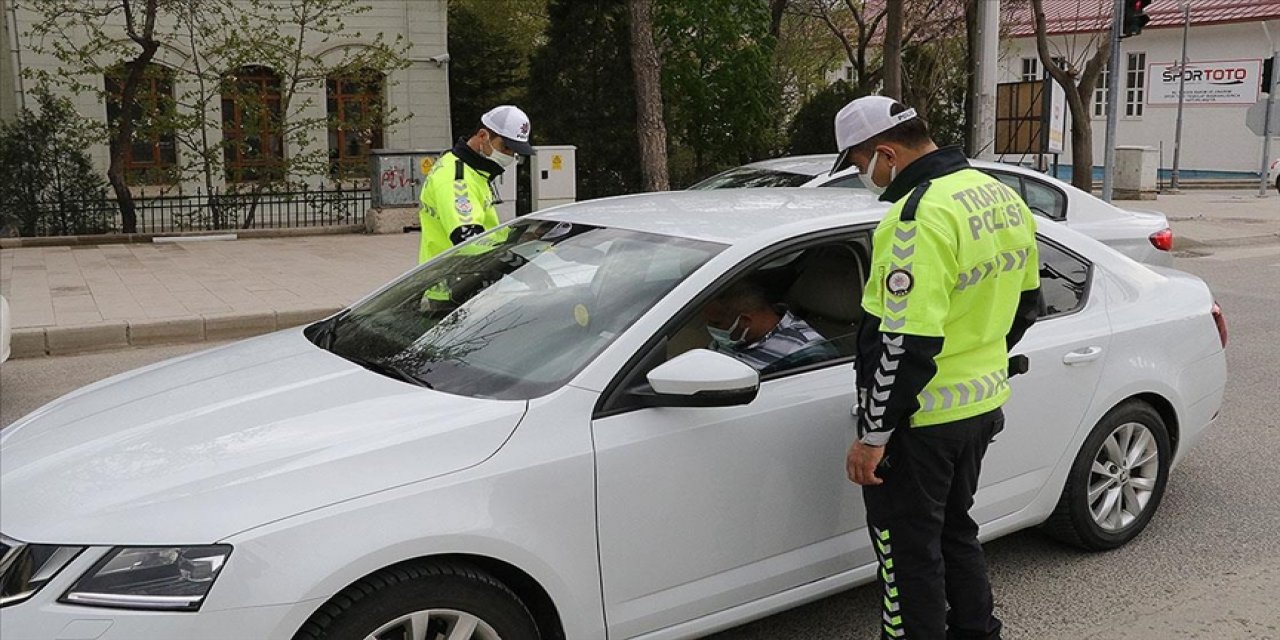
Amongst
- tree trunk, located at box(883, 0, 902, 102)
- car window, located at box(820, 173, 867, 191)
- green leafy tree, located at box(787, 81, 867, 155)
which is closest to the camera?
car window, located at box(820, 173, 867, 191)

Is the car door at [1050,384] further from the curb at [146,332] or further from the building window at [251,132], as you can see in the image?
the building window at [251,132]

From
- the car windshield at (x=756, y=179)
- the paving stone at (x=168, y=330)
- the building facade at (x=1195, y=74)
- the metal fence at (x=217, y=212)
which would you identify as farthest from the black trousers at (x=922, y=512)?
the building facade at (x=1195, y=74)

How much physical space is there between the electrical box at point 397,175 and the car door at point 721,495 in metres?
14.7

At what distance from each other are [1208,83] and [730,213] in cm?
3489

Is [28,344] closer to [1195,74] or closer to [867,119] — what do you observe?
[867,119]

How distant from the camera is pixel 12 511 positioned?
2.65 m

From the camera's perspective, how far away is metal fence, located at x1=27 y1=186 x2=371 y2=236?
16812 mm

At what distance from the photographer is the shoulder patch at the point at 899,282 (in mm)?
2920

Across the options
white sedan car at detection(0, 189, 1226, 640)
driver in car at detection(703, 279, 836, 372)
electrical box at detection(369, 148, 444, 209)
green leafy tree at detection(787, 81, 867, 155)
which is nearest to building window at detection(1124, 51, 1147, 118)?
green leafy tree at detection(787, 81, 867, 155)

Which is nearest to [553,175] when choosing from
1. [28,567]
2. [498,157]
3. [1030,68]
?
[498,157]

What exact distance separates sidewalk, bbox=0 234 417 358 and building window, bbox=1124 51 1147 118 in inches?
1098

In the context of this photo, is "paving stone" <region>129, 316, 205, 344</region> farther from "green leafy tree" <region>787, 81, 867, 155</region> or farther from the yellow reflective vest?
"green leafy tree" <region>787, 81, 867, 155</region>

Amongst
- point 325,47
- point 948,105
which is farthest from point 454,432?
point 948,105

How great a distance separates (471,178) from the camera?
5.64 meters
